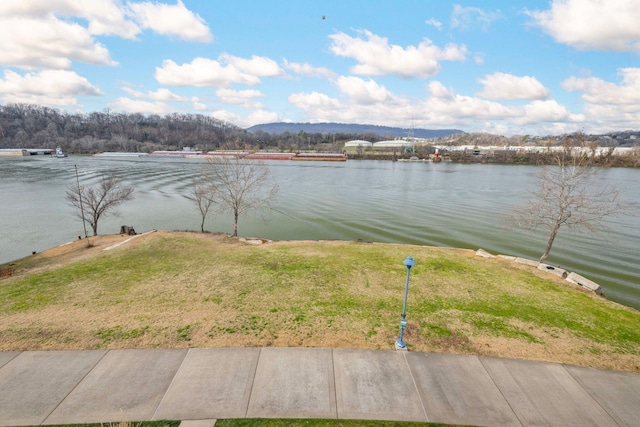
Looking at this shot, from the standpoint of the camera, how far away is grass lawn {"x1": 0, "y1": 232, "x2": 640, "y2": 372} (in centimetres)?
949

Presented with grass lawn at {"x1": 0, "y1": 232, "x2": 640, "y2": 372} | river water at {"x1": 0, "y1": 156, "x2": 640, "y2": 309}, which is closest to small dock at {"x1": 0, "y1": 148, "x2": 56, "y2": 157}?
river water at {"x1": 0, "y1": 156, "x2": 640, "y2": 309}

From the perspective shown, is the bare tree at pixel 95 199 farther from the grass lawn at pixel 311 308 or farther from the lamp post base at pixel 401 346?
the lamp post base at pixel 401 346

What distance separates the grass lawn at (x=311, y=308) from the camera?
31.1ft

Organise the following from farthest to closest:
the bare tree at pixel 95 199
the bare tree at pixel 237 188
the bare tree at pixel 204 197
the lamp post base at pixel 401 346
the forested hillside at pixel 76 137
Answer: the forested hillside at pixel 76 137 → the bare tree at pixel 204 197 → the bare tree at pixel 95 199 → the bare tree at pixel 237 188 → the lamp post base at pixel 401 346

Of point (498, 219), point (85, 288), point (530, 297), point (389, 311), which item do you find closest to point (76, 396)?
point (85, 288)

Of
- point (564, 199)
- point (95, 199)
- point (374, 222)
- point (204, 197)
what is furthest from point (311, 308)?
point (95, 199)

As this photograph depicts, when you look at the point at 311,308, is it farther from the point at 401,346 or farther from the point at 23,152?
the point at 23,152

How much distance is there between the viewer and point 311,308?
11336 millimetres

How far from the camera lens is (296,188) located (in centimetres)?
6212

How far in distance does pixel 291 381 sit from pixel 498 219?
125 ft

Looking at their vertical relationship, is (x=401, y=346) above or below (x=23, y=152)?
below

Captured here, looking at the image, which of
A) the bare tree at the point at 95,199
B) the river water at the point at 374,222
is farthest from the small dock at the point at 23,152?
the bare tree at the point at 95,199

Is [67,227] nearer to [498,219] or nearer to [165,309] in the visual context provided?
[165,309]

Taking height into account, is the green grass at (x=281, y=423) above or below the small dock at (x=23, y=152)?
below
